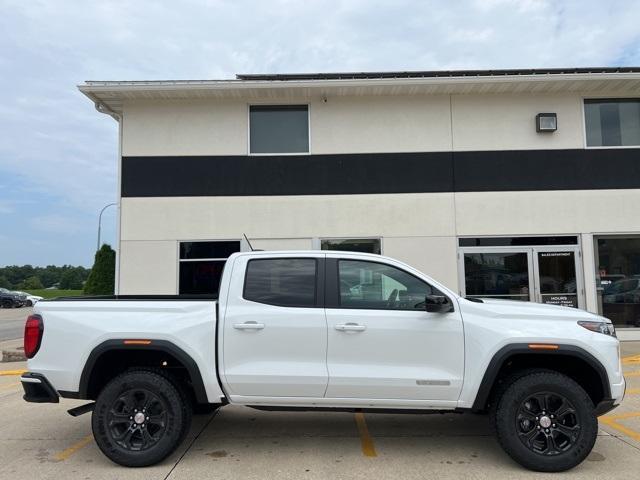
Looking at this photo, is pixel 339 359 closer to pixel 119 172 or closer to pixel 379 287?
pixel 379 287

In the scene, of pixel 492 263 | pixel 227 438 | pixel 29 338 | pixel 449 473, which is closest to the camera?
pixel 449 473

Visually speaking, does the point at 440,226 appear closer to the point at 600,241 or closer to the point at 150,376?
the point at 600,241

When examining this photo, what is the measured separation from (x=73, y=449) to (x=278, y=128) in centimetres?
850

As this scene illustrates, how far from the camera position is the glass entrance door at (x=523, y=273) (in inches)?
458

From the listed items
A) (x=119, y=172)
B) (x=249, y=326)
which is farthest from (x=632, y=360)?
(x=119, y=172)

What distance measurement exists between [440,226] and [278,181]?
12.4 feet

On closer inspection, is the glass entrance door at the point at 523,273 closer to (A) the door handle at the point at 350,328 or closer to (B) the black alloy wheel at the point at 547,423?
(B) the black alloy wheel at the point at 547,423

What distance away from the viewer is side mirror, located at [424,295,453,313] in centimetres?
460

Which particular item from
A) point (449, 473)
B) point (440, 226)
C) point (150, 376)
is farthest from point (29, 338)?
point (440, 226)

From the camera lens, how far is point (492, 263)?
11719 mm

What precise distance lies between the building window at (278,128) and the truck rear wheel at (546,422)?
857 centimetres

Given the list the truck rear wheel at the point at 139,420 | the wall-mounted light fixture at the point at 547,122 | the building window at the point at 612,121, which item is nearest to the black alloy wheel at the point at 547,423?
the truck rear wheel at the point at 139,420

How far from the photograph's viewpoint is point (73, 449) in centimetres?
529

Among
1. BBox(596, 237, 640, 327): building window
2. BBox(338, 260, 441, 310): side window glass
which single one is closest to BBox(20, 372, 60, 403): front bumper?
BBox(338, 260, 441, 310): side window glass
